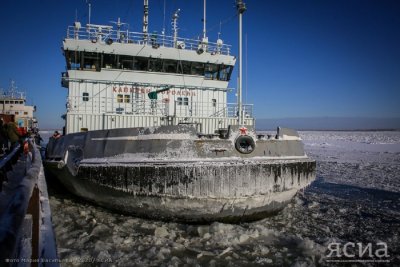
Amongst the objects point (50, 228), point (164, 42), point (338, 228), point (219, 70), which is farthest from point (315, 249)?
point (164, 42)

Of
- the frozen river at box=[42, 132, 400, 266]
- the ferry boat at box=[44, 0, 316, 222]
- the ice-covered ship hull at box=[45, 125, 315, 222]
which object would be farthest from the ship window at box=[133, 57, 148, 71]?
the frozen river at box=[42, 132, 400, 266]

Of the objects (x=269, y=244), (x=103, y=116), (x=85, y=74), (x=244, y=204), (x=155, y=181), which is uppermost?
(x=85, y=74)

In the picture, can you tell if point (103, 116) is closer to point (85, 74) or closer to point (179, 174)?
point (85, 74)

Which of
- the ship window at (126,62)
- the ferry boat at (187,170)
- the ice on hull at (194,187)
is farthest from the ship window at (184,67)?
the ice on hull at (194,187)

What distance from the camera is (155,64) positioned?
1077cm

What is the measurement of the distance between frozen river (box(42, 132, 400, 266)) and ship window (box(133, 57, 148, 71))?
550cm

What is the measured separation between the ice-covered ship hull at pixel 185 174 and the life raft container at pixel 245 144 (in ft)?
0.20

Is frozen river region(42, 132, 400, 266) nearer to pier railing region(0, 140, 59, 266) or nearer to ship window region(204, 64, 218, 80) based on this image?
pier railing region(0, 140, 59, 266)

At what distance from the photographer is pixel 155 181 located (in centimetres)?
529

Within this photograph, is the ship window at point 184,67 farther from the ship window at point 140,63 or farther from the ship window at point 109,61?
the ship window at point 109,61

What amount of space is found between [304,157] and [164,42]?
7.42 m

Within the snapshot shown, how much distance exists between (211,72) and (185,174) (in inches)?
286

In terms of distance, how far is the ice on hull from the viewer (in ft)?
17.3

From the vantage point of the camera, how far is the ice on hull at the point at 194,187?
5.26 m
